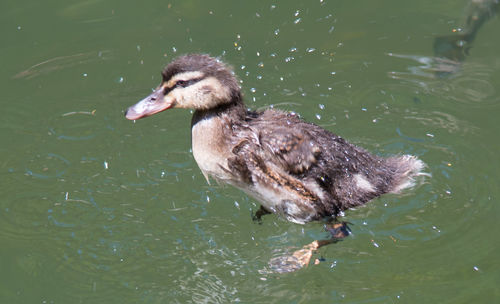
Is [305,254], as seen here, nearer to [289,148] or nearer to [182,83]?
[289,148]

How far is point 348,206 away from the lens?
557 cm

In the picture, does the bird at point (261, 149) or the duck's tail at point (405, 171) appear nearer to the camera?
the bird at point (261, 149)

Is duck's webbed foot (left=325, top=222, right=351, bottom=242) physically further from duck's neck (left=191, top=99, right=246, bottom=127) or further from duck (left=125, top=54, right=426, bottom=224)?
duck's neck (left=191, top=99, right=246, bottom=127)

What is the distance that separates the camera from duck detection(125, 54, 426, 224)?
5250 millimetres

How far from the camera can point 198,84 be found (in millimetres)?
5207

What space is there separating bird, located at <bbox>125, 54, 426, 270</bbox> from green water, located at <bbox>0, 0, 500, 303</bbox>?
Result: 0.41 meters

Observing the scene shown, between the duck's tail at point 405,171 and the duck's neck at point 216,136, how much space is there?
1.42 meters

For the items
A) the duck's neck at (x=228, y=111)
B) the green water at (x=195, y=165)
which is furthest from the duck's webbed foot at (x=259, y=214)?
the duck's neck at (x=228, y=111)

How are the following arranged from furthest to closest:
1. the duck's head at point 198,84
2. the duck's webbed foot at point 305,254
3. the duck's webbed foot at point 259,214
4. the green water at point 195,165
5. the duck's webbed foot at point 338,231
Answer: the duck's webbed foot at point 259,214, the duck's webbed foot at point 338,231, the duck's webbed foot at point 305,254, the green water at point 195,165, the duck's head at point 198,84

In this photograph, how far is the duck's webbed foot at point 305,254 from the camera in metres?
5.62

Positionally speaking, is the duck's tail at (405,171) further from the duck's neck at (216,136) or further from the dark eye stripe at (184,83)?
the dark eye stripe at (184,83)

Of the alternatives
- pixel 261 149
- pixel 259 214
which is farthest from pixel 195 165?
pixel 261 149

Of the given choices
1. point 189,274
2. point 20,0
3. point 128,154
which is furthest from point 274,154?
point 20,0

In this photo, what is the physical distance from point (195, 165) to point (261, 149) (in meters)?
1.40
